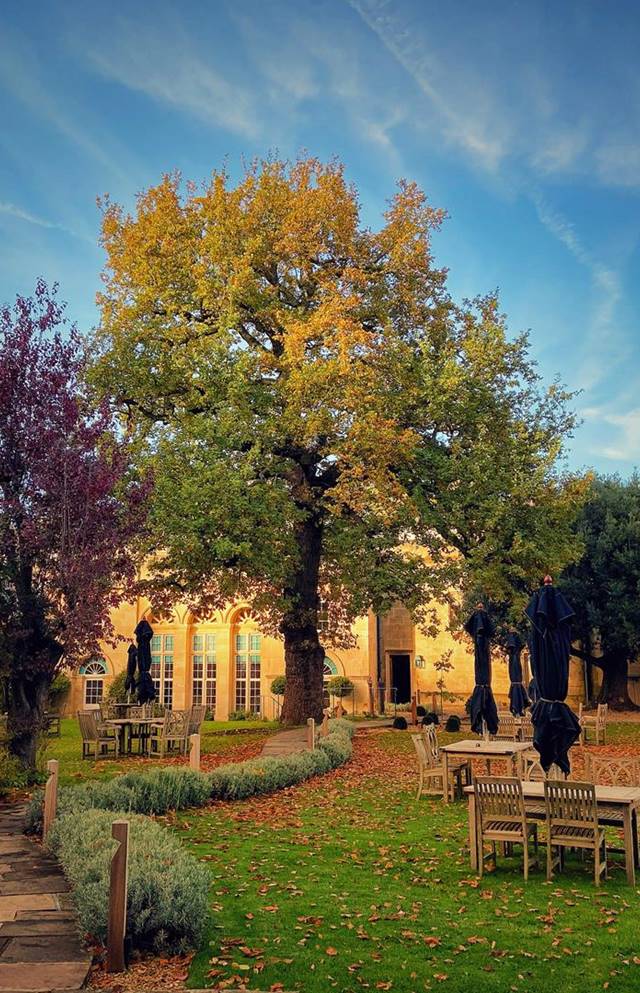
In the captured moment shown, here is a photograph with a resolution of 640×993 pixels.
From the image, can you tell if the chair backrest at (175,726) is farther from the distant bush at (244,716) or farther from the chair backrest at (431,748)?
the distant bush at (244,716)

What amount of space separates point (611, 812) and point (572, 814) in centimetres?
71

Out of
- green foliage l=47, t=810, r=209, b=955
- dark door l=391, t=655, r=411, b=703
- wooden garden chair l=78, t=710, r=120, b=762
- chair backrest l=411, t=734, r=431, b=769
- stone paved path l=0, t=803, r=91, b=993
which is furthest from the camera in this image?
dark door l=391, t=655, r=411, b=703

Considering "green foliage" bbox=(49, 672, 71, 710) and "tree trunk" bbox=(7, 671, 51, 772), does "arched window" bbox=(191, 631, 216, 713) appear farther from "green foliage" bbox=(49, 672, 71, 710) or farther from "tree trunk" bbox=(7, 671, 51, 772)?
"tree trunk" bbox=(7, 671, 51, 772)

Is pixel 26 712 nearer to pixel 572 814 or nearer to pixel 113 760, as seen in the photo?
pixel 113 760

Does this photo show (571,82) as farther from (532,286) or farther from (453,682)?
(453,682)

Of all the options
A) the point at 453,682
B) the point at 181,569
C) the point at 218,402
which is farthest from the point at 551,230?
the point at 453,682

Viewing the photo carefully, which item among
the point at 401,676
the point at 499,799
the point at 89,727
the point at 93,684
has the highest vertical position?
the point at 499,799

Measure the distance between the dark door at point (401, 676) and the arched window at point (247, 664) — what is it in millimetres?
7003

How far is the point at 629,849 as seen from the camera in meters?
8.46

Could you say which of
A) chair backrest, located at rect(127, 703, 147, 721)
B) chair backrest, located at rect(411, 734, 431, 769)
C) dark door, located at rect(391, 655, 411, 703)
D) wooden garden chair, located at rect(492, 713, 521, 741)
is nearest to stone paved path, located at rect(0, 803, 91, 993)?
chair backrest, located at rect(411, 734, 431, 769)

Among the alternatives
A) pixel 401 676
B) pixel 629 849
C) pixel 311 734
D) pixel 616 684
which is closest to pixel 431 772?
pixel 311 734

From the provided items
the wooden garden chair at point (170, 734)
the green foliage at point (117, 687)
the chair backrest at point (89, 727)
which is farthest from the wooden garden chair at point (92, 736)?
the green foliage at point (117, 687)

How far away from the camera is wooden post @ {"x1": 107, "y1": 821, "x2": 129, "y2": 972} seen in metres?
6.02

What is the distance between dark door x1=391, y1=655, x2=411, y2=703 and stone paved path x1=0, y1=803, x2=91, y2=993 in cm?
3130
